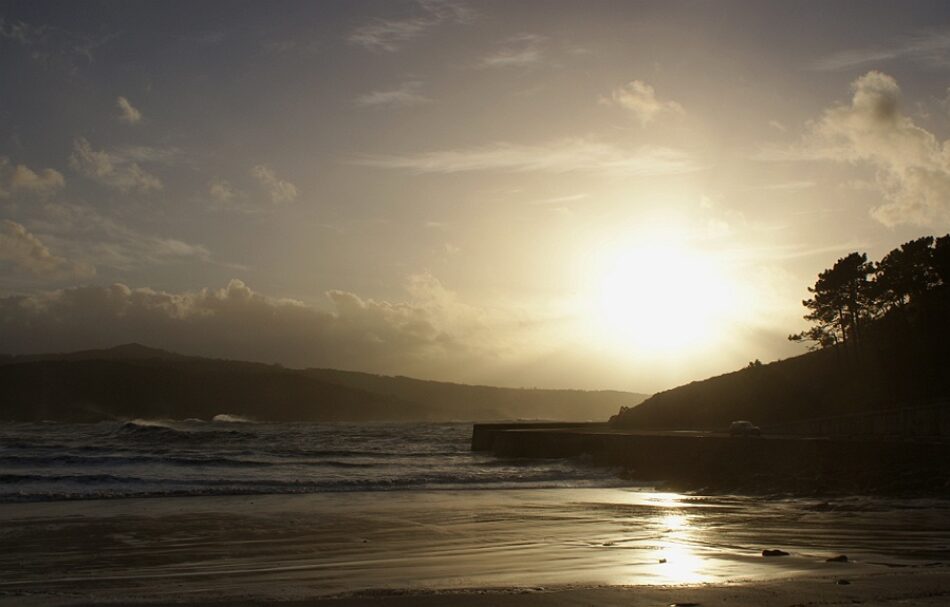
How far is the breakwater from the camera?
24.3 meters

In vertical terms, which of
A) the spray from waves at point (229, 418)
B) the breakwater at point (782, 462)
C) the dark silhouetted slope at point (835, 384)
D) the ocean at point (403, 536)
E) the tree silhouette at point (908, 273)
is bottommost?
the spray from waves at point (229, 418)

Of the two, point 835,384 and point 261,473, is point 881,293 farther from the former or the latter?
point 261,473

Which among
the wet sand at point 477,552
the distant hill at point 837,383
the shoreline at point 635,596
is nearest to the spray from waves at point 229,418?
the distant hill at point 837,383

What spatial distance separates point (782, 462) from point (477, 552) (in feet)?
62.6

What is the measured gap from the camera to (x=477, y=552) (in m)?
14.9

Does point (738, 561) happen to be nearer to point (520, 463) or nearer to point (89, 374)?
point (520, 463)

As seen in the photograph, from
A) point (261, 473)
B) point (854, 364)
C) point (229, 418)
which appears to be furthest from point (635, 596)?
point (229, 418)

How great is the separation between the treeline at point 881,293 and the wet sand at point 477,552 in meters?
33.0

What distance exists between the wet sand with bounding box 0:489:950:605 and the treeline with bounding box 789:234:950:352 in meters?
33.0

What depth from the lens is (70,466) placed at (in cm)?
4081

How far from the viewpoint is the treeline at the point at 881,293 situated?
50875mm

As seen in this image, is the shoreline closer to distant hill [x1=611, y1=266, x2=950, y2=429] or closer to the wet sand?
the wet sand

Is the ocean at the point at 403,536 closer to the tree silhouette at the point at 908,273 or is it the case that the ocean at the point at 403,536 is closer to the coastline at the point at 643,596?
the coastline at the point at 643,596

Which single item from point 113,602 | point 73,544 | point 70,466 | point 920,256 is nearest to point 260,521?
point 73,544
